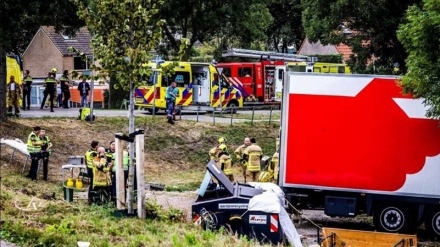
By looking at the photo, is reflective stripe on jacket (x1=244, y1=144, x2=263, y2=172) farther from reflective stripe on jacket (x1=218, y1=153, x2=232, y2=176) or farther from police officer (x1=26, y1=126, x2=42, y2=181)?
police officer (x1=26, y1=126, x2=42, y2=181)

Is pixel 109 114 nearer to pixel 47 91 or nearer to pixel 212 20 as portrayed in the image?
pixel 47 91

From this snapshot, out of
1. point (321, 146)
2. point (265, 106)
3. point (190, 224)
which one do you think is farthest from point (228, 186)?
point (265, 106)

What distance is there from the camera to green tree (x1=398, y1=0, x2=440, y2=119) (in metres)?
17.5

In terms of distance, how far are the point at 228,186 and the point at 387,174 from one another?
13.9ft

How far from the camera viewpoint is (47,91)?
33.8 m

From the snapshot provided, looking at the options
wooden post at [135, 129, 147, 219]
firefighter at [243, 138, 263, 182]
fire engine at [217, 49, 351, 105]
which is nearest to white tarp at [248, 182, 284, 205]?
wooden post at [135, 129, 147, 219]

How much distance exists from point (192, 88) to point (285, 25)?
3234cm

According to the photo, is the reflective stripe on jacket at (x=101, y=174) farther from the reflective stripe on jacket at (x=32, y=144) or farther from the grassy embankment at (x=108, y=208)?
the reflective stripe on jacket at (x=32, y=144)

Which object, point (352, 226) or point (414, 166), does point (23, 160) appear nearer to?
point (352, 226)

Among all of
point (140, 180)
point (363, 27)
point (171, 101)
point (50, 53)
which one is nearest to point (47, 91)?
point (171, 101)

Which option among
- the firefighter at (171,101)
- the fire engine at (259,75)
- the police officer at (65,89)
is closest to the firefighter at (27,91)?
the police officer at (65,89)

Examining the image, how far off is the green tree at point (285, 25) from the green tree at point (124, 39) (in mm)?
50563

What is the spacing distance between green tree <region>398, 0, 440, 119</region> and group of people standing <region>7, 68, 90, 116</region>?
1666 centimetres

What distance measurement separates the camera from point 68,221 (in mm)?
13492
